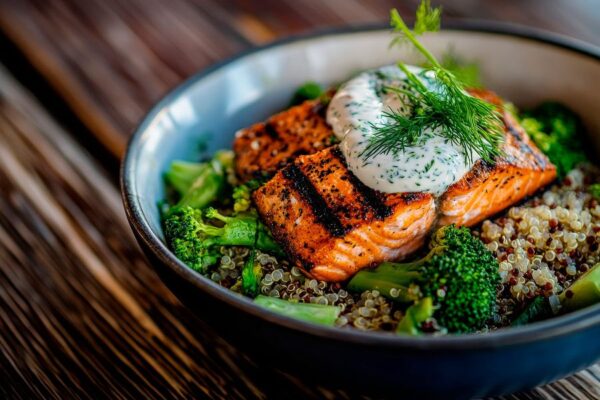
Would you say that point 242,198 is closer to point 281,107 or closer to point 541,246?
point 281,107

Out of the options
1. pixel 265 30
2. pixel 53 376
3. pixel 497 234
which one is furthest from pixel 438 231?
pixel 265 30

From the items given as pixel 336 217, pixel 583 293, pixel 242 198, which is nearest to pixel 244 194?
pixel 242 198

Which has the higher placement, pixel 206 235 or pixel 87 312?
pixel 206 235

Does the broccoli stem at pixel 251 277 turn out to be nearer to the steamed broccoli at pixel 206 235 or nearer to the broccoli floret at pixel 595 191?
the steamed broccoli at pixel 206 235

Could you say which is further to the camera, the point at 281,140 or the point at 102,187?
the point at 102,187

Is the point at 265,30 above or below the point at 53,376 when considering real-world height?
above

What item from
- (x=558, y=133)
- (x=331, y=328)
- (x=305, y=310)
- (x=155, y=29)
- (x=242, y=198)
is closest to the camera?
(x=331, y=328)

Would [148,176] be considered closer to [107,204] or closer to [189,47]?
[107,204]
